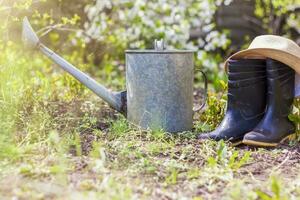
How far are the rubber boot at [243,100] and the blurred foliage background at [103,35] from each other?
21 centimetres

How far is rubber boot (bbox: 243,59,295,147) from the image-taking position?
2.36 m

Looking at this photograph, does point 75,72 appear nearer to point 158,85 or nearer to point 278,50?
point 158,85

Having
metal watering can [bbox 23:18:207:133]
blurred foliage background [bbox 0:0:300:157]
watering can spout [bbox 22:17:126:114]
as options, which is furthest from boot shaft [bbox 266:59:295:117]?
watering can spout [bbox 22:17:126:114]

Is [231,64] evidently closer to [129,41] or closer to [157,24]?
[157,24]

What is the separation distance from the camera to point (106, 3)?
4.23 m

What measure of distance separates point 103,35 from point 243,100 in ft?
7.35

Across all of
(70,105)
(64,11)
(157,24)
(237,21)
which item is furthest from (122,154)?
(237,21)

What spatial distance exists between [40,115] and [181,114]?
0.68 meters

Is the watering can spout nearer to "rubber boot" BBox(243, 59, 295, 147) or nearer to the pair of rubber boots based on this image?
the pair of rubber boots

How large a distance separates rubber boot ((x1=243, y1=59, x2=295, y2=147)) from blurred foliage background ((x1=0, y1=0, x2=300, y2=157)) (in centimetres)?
10

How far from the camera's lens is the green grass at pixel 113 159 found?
1.72 m

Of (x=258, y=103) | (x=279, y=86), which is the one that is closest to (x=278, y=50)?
(x=279, y=86)

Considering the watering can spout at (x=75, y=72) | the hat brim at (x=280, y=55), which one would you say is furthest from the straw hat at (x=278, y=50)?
the watering can spout at (x=75, y=72)

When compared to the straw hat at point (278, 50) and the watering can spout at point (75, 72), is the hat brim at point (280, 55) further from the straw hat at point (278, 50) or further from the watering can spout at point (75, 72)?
the watering can spout at point (75, 72)
